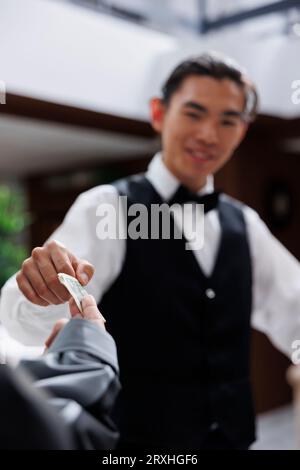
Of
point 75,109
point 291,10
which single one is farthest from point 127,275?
point 75,109

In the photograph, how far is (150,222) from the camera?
2.85ft

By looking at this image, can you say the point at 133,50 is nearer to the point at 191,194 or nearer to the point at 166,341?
the point at 191,194

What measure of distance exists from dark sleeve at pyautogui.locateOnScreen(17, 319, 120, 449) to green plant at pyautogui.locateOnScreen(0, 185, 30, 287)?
1.15 meters

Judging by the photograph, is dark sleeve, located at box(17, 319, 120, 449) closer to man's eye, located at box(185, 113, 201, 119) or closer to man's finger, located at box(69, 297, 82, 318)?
man's finger, located at box(69, 297, 82, 318)

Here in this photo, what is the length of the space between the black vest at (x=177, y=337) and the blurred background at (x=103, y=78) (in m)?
0.21

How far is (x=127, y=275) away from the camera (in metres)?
0.82

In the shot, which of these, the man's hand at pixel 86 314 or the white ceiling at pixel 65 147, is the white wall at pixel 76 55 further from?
the man's hand at pixel 86 314

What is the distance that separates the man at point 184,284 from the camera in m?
0.82

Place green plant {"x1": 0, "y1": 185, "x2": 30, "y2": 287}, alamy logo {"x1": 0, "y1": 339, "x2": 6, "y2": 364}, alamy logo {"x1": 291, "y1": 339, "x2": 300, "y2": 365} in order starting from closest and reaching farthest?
alamy logo {"x1": 0, "y1": 339, "x2": 6, "y2": 364}
alamy logo {"x1": 291, "y1": 339, "x2": 300, "y2": 365}
green plant {"x1": 0, "y1": 185, "x2": 30, "y2": 287}

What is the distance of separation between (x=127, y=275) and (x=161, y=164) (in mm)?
207

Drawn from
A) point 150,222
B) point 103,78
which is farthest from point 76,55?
point 150,222

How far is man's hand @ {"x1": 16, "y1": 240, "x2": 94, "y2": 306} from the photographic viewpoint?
1.75 ft

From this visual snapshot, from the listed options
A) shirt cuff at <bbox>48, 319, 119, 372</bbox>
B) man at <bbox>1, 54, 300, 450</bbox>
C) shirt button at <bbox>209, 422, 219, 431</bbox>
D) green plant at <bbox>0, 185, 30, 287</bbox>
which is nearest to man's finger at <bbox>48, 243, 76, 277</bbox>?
shirt cuff at <bbox>48, 319, 119, 372</bbox>

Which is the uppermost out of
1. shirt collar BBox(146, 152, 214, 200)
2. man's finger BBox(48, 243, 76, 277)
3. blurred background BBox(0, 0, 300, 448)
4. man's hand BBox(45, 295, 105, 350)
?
blurred background BBox(0, 0, 300, 448)
